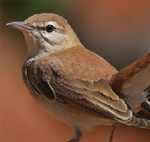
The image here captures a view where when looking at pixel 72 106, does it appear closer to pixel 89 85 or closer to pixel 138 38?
pixel 89 85

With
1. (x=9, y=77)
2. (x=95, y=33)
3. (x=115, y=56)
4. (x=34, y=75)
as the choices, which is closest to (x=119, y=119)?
(x=34, y=75)

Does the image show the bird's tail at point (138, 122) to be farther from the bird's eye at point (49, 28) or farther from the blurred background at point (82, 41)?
the blurred background at point (82, 41)

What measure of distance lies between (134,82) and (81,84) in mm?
542

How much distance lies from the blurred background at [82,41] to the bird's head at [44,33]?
4843 millimetres

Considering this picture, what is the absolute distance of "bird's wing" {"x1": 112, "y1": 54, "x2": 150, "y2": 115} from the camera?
500 centimetres

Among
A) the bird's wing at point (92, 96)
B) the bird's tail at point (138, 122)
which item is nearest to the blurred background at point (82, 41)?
the bird's wing at point (92, 96)

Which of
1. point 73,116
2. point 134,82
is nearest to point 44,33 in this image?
point 73,116

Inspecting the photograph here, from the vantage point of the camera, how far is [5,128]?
11.0 metres

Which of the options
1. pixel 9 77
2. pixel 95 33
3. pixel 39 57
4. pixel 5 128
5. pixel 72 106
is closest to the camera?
pixel 72 106

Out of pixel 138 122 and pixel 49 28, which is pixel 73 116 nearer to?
pixel 138 122

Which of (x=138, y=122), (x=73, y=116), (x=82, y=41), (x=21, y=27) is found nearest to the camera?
(x=138, y=122)

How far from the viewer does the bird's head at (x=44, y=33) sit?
5.82m

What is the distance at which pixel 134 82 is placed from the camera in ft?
16.8

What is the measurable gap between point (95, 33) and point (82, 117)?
23.5 ft
